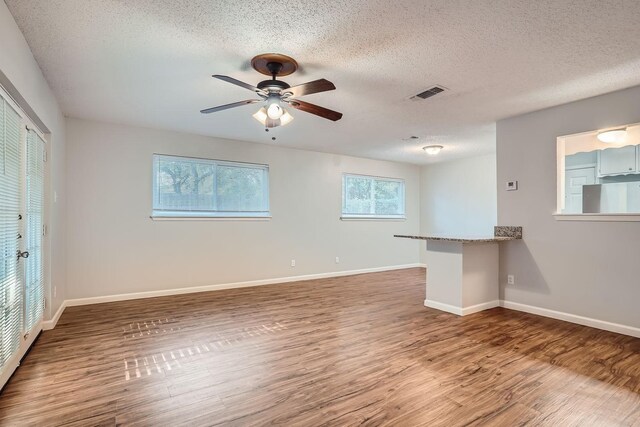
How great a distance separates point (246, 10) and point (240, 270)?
13.6 ft

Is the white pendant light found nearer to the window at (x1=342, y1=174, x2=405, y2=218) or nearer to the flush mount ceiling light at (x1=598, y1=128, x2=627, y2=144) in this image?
the flush mount ceiling light at (x1=598, y1=128, x2=627, y2=144)

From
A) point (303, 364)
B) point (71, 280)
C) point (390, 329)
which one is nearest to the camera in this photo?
point (303, 364)

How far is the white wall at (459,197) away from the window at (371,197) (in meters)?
0.66

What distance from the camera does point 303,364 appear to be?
2.55 meters

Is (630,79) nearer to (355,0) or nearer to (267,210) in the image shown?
(355,0)

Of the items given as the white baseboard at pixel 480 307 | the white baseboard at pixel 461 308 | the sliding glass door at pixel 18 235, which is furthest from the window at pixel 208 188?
the white baseboard at pixel 480 307

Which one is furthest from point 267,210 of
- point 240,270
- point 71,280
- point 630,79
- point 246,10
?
point 630,79

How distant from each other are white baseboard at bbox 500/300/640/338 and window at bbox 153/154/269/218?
390 centimetres

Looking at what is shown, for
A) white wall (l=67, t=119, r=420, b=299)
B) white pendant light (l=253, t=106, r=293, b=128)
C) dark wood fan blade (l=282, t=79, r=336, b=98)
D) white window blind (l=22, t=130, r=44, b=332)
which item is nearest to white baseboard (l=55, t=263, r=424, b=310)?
white wall (l=67, t=119, r=420, b=299)

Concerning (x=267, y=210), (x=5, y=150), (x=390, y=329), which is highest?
(x=5, y=150)

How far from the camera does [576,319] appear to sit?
11.8 ft

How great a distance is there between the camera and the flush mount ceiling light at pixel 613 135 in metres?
3.36

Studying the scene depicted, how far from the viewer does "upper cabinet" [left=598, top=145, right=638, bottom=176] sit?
463 cm

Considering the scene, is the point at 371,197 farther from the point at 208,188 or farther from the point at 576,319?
the point at 576,319
